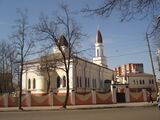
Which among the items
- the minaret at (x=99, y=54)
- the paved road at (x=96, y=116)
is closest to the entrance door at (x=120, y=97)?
the paved road at (x=96, y=116)

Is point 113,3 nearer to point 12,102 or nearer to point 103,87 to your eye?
point 12,102

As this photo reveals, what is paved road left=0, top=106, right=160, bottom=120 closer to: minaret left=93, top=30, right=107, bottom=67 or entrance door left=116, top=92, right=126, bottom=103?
entrance door left=116, top=92, right=126, bottom=103

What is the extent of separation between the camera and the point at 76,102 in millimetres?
51500

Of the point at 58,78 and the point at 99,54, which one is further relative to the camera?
the point at 99,54

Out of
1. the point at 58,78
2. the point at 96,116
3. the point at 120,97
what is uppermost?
the point at 58,78

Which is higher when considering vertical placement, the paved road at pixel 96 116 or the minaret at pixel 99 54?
the minaret at pixel 99 54

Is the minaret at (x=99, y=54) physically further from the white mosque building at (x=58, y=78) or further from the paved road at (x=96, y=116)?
the paved road at (x=96, y=116)

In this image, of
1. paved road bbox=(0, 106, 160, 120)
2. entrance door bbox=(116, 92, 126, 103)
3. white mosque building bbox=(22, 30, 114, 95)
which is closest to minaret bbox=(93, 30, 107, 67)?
white mosque building bbox=(22, 30, 114, 95)

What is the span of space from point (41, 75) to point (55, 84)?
3430 mm

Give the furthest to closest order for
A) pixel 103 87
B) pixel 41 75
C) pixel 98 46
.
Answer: pixel 98 46 → pixel 103 87 → pixel 41 75

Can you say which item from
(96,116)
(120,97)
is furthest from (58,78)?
(96,116)

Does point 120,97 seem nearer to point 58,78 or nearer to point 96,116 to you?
point 58,78

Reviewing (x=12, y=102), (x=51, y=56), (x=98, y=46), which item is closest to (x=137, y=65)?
(x=98, y=46)

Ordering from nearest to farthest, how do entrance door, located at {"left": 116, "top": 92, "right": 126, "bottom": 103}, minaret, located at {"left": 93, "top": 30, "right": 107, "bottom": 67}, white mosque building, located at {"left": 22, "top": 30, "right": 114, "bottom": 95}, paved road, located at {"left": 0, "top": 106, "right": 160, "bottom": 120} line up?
paved road, located at {"left": 0, "top": 106, "right": 160, "bottom": 120} < entrance door, located at {"left": 116, "top": 92, "right": 126, "bottom": 103} < white mosque building, located at {"left": 22, "top": 30, "right": 114, "bottom": 95} < minaret, located at {"left": 93, "top": 30, "right": 107, "bottom": 67}
